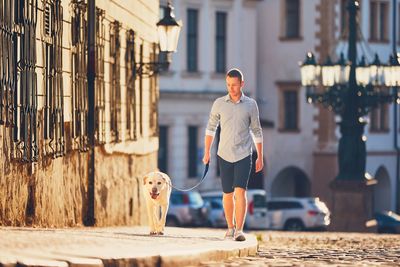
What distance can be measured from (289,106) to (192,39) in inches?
241

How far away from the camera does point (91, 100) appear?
23875 mm

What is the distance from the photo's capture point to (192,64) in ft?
207

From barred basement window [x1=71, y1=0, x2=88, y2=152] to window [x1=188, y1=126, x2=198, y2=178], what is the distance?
126ft

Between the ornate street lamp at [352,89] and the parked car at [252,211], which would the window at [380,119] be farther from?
the ornate street lamp at [352,89]

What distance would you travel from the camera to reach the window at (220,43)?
64.4m

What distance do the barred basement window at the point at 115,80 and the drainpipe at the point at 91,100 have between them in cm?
232

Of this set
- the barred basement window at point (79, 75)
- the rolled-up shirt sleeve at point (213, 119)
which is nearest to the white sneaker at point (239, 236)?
the rolled-up shirt sleeve at point (213, 119)

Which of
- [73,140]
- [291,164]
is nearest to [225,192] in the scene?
[73,140]

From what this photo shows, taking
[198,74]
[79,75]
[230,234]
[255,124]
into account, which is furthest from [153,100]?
[198,74]

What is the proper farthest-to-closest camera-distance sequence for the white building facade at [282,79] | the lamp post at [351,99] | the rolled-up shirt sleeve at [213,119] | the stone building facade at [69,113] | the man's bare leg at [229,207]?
the white building facade at [282,79], the lamp post at [351,99], the man's bare leg at [229,207], the rolled-up shirt sleeve at [213,119], the stone building facade at [69,113]

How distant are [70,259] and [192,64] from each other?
1961 inches

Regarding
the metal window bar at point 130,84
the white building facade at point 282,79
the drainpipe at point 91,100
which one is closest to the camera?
the drainpipe at point 91,100

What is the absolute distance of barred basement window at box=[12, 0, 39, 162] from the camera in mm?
17938

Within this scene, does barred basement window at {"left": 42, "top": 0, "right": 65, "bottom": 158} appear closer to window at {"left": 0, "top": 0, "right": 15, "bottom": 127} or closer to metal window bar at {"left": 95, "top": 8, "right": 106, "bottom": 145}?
window at {"left": 0, "top": 0, "right": 15, "bottom": 127}
